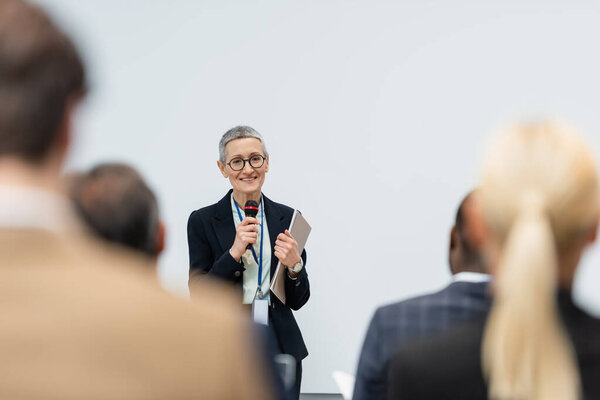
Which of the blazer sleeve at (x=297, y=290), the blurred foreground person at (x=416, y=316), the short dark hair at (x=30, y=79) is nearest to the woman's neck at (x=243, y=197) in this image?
the blazer sleeve at (x=297, y=290)

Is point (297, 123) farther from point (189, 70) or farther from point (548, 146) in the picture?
point (548, 146)

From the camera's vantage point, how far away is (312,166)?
14.8 ft

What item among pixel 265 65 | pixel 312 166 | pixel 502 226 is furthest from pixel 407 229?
pixel 502 226

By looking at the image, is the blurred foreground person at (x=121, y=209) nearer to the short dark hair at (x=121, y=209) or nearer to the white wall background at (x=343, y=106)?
the short dark hair at (x=121, y=209)

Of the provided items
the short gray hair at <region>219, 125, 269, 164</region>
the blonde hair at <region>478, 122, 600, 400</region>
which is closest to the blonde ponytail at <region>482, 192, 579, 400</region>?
the blonde hair at <region>478, 122, 600, 400</region>

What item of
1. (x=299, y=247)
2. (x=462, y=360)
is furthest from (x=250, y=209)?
(x=462, y=360)

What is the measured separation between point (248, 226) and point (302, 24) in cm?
216

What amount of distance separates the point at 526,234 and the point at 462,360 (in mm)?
244

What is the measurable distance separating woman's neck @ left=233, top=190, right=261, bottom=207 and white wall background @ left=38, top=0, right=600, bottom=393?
1322 mm

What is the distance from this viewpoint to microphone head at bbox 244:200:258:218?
2987mm

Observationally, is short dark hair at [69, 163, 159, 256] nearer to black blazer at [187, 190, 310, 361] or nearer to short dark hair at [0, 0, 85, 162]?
short dark hair at [0, 0, 85, 162]

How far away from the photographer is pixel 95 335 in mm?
576

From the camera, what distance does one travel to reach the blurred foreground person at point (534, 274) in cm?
98

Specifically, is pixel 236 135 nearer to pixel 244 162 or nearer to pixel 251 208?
pixel 244 162
